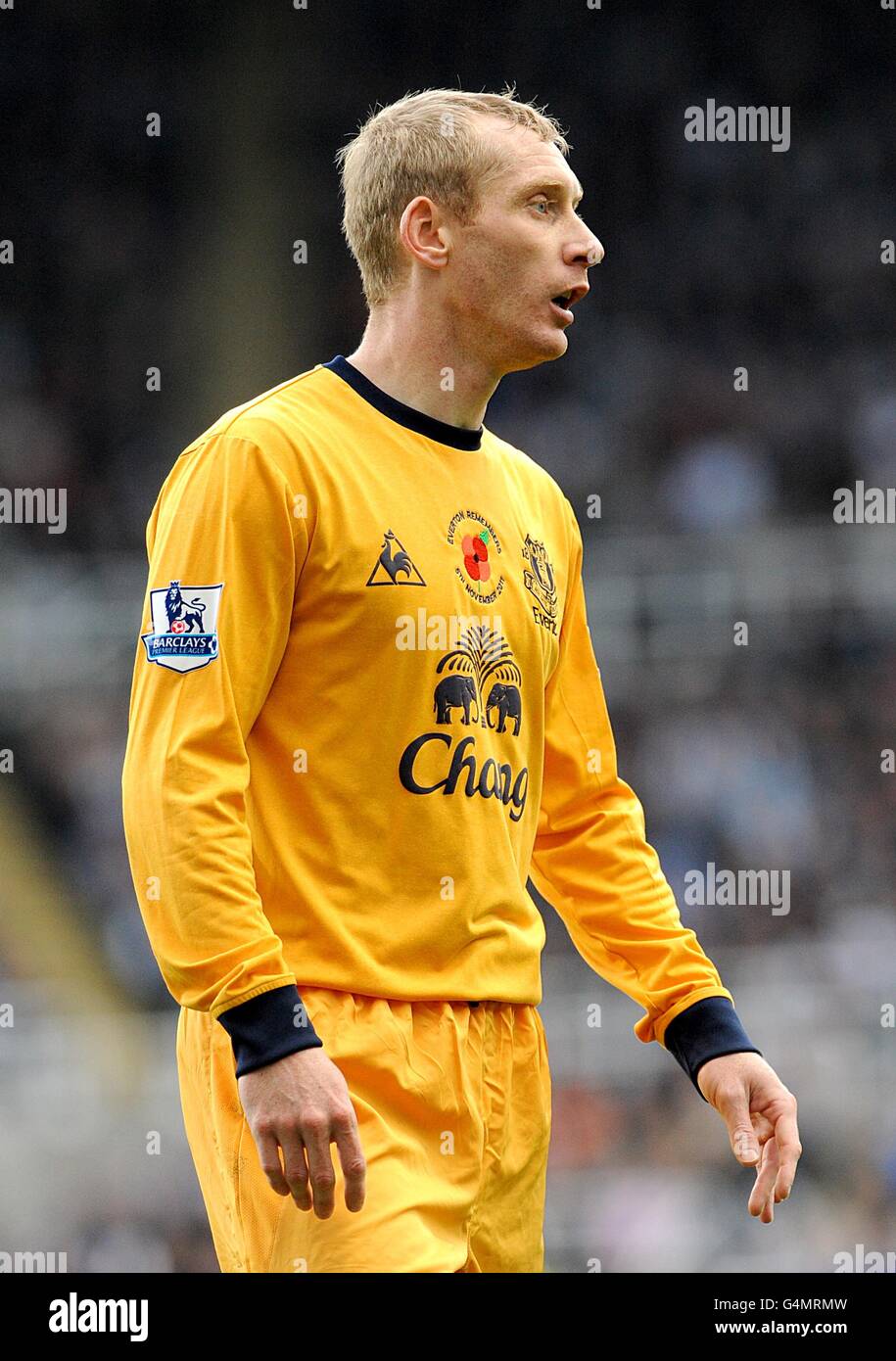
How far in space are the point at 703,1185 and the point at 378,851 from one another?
363 centimetres

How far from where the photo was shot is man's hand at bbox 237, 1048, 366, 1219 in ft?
5.32

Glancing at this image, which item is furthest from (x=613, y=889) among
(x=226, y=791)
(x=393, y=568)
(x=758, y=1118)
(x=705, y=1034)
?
(x=226, y=791)

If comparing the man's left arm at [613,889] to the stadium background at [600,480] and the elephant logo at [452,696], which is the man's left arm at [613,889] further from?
the stadium background at [600,480]

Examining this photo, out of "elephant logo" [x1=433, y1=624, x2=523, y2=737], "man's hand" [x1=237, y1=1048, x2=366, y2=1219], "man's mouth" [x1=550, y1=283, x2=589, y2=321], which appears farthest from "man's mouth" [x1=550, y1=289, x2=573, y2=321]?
"man's hand" [x1=237, y1=1048, x2=366, y2=1219]

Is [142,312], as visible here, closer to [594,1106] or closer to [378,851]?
[594,1106]

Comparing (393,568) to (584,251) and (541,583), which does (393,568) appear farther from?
(584,251)

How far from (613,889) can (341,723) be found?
1.70 feet

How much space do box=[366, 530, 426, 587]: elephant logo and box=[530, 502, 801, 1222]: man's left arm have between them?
351mm

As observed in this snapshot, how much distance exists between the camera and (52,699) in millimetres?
5961

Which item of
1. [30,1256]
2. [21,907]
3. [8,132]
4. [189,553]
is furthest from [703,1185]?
[8,132]

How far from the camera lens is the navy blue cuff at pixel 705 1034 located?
2.06 metres

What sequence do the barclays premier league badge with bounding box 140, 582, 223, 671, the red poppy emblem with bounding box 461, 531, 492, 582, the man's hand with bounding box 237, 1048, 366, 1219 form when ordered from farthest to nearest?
the red poppy emblem with bounding box 461, 531, 492, 582 < the barclays premier league badge with bounding box 140, 582, 223, 671 < the man's hand with bounding box 237, 1048, 366, 1219

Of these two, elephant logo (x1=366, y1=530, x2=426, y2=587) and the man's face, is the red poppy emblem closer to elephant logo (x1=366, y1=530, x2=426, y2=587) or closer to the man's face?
elephant logo (x1=366, y1=530, x2=426, y2=587)

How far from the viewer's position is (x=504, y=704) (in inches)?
78.8
